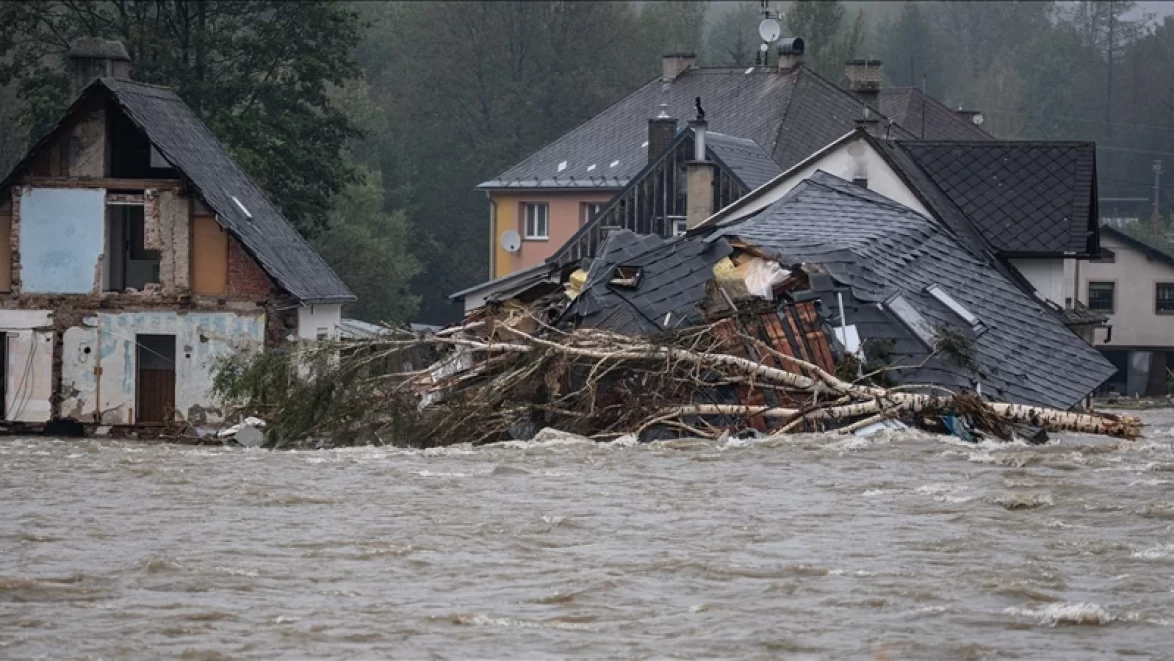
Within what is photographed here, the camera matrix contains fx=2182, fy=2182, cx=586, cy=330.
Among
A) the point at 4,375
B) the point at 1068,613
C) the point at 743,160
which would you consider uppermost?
the point at 743,160

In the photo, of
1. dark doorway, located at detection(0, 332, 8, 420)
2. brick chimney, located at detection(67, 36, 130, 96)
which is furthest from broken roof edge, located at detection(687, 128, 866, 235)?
dark doorway, located at detection(0, 332, 8, 420)

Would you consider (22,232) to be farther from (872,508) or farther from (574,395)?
(872,508)

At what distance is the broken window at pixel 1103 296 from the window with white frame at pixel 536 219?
620 inches

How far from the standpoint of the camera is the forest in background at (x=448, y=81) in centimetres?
4544

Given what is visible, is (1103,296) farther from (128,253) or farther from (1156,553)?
(1156,553)

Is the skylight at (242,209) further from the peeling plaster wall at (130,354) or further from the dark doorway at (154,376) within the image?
the dark doorway at (154,376)

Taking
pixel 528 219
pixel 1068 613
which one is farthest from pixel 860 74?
pixel 1068 613

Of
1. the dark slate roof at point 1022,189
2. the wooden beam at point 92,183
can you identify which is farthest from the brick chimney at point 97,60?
the dark slate roof at point 1022,189

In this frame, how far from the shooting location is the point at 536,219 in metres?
58.2

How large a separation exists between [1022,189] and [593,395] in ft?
49.8

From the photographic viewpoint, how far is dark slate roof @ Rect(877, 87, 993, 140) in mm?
58569

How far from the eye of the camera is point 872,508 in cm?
1873

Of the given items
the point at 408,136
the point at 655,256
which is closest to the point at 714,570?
the point at 655,256

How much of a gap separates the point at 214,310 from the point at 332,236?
2682 cm
